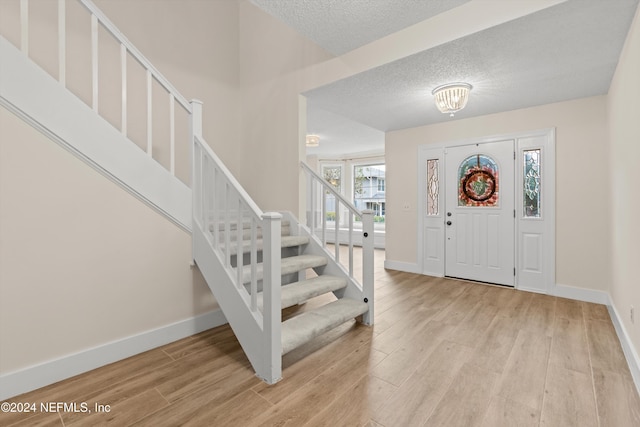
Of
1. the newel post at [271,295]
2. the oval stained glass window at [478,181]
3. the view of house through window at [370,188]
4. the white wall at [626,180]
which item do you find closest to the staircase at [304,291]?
the newel post at [271,295]

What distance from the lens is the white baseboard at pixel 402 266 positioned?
16.0 feet

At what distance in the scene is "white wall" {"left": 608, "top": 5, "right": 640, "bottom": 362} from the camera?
77.9 inches

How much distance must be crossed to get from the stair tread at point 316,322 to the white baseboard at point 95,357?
0.95 meters

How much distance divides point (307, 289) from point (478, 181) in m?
3.15

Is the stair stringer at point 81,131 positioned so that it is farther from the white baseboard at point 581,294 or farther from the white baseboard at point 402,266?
the white baseboard at point 581,294

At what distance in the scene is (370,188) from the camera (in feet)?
26.3

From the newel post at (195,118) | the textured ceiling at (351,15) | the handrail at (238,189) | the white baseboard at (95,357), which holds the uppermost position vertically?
the textured ceiling at (351,15)

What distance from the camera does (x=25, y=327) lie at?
6.02 ft

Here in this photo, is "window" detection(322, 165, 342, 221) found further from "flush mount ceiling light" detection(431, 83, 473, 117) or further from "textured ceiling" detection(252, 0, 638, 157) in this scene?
"flush mount ceiling light" detection(431, 83, 473, 117)

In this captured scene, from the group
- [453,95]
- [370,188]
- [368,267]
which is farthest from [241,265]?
[370,188]

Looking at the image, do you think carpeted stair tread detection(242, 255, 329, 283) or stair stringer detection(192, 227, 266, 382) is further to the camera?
carpeted stair tread detection(242, 255, 329, 283)

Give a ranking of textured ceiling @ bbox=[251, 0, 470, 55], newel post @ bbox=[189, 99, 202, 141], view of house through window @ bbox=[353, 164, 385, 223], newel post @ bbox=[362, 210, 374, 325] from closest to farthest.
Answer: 1. textured ceiling @ bbox=[251, 0, 470, 55]
2. newel post @ bbox=[189, 99, 202, 141]
3. newel post @ bbox=[362, 210, 374, 325]
4. view of house through window @ bbox=[353, 164, 385, 223]

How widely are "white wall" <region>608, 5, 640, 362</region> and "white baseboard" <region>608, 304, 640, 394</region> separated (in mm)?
55

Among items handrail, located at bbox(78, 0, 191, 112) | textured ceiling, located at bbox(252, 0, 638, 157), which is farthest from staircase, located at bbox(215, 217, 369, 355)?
textured ceiling, located at bbox(252, 0, 638, 157)
